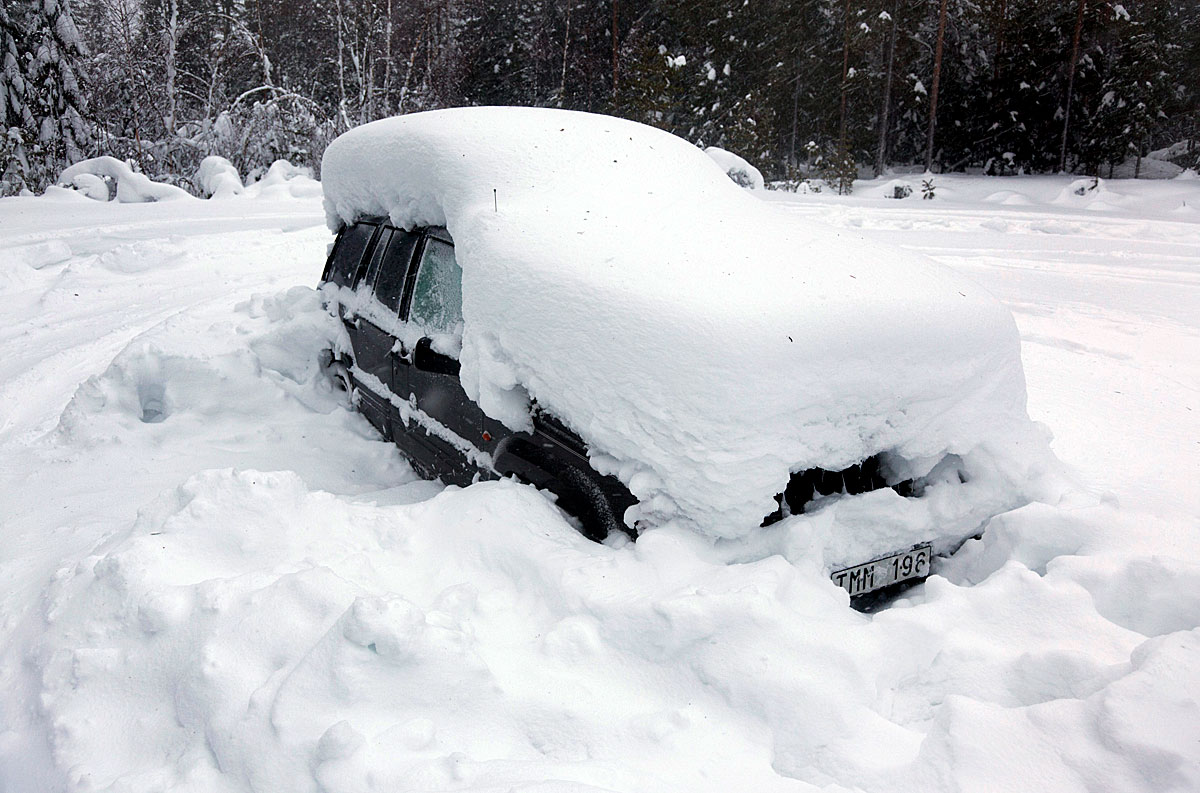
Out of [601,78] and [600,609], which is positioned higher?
[601,78]

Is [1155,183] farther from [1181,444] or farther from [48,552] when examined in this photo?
[48,552]

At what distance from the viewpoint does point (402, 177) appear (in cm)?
395

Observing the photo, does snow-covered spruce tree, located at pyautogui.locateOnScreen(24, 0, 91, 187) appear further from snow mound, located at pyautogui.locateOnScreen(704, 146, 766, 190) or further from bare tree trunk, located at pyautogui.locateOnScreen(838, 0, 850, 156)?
bare tree trunk, located at pyautogui.locateOnScreen(838, 0, 850, 156)

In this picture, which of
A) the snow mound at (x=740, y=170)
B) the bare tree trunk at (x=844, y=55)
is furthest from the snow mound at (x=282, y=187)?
the bare tree trunk at (x=844, y=55)

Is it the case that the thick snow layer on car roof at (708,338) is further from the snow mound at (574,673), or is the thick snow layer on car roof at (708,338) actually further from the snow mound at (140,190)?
the snow mound at (140,190)

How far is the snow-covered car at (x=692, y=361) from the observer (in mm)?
2506

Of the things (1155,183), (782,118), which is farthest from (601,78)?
(1155,183)

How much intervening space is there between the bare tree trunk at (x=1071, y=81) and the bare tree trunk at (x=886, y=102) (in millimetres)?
5933

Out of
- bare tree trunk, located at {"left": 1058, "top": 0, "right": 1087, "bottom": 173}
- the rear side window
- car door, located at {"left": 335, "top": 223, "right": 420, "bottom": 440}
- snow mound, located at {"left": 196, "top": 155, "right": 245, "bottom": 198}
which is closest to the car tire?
car door, located at {"left": 335, "top": 223, "right": 420, "bottom": 440}

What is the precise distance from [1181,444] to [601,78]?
27462 mm

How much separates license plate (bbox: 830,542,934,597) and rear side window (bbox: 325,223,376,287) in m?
3.36

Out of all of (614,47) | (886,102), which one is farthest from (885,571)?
(886,102)

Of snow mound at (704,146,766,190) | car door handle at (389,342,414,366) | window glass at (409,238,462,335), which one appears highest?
snow mound at (704,146,766,190)

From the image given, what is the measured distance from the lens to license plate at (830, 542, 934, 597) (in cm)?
269
